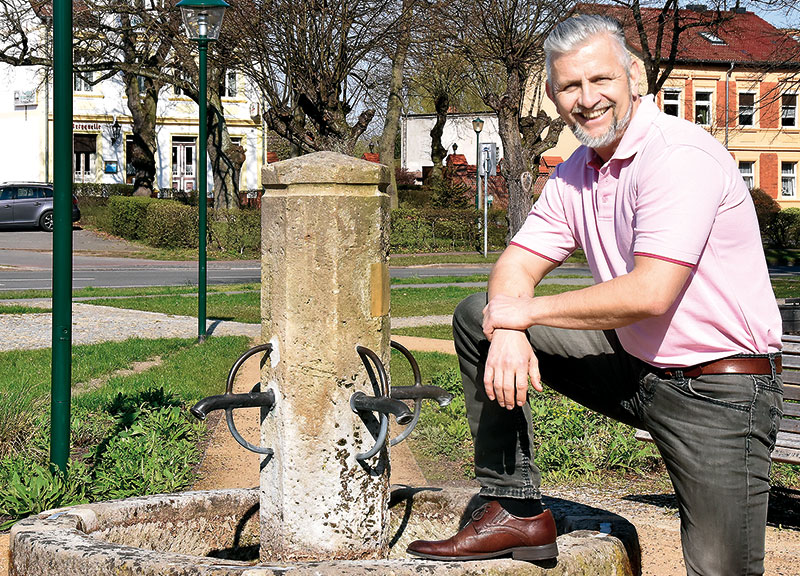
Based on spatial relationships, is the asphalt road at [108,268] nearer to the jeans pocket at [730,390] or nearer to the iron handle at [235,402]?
the iron handle at [235,402]

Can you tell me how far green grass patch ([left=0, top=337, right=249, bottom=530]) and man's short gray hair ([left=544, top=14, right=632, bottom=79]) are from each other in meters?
3.25

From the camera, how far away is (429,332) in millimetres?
12578

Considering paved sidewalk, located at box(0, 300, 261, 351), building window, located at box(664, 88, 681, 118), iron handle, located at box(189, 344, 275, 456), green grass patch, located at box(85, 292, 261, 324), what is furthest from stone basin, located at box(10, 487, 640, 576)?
building window, located at box(664, 88, 681, 118)

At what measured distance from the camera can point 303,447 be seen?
3.08 meters

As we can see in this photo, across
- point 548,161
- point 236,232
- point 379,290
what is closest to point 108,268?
point 236,232

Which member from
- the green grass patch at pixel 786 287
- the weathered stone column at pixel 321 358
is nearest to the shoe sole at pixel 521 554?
the weathered stone column at pixel 321 358

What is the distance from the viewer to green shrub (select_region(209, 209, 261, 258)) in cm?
2869

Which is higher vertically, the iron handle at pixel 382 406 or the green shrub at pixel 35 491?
the iron handle at pixel 382 406

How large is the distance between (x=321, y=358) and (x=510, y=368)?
610 millimetres

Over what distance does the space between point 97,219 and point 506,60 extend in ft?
66.1

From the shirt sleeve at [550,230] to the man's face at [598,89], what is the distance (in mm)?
250

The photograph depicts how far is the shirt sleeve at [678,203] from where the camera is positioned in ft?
8.49

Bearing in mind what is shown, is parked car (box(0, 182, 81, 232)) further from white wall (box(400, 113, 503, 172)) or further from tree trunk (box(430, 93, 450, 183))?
white wall (box(400, 113, 503, 172))

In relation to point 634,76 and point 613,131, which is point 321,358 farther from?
point 634,76
